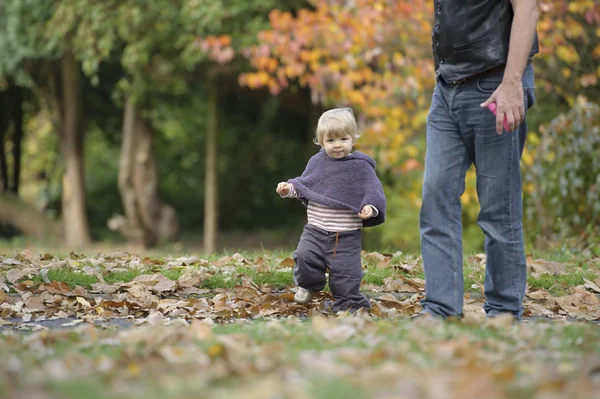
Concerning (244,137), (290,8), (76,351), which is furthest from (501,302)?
(244,137)

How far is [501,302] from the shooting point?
14.0ft

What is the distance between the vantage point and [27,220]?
55.6 feet

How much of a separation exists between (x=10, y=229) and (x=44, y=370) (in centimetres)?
1669

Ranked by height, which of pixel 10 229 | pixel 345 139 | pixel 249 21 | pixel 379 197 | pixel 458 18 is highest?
pixel 249 21

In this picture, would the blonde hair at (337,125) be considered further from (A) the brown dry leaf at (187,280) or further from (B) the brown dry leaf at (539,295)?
(B) the brown dry leaf at (539,295)

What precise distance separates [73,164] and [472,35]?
12.8m

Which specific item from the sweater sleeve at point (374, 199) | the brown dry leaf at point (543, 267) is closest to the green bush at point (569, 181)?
the brown dry leaf at point (543, 267)

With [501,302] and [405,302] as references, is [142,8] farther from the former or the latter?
[501,302]

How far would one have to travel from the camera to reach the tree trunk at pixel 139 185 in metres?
15.0

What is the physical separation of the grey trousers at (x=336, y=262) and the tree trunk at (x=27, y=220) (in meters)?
13.0

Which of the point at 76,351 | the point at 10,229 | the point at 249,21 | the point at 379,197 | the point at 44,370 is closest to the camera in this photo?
the point at 44,370

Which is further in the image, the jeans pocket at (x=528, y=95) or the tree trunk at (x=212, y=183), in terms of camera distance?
the tree trunk at (x=212, y=183)

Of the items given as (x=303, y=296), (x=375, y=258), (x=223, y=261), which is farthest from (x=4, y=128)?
(x=303, y=296)

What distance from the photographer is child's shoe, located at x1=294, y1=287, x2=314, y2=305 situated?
16.3 feet
